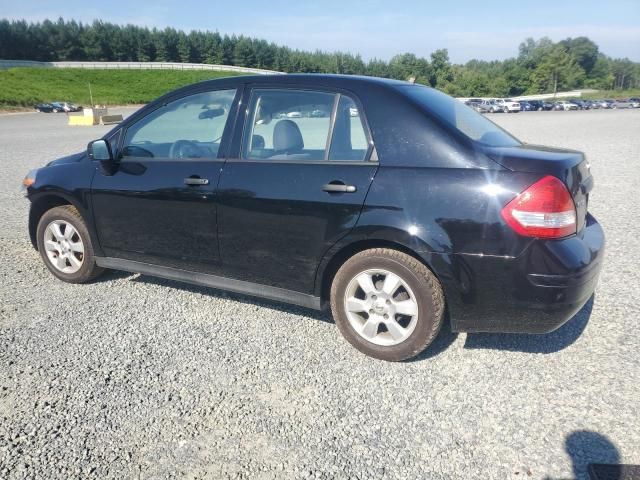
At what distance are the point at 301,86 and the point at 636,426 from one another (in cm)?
283

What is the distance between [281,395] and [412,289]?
99 cm

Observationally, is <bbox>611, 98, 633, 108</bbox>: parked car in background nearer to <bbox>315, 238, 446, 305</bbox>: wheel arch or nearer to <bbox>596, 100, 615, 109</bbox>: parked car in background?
<bbox>596, 100, 615, 109</bbox>: parked car in background

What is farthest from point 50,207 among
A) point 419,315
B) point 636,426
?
point 636,426

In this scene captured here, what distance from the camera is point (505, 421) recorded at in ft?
8.86

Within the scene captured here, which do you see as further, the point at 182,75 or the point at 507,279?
the point at 182,75

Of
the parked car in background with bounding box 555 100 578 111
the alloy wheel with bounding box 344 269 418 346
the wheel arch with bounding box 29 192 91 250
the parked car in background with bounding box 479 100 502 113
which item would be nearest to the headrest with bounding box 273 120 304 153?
the alloy wheel with bounding box 344 269 418 346

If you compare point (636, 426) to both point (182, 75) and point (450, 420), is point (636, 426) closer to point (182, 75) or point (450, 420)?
point (450, 420)

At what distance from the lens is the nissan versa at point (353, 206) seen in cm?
288

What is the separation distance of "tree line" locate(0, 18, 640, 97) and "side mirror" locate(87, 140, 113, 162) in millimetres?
90518

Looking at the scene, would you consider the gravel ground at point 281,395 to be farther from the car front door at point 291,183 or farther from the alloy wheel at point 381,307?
the car front door at point 291,183

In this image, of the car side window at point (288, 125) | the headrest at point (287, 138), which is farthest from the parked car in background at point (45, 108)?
the headrest at point (287, 138)

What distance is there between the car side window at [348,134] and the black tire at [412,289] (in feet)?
2.08

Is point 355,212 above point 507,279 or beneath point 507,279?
above

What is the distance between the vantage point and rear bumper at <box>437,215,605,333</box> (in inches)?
112
